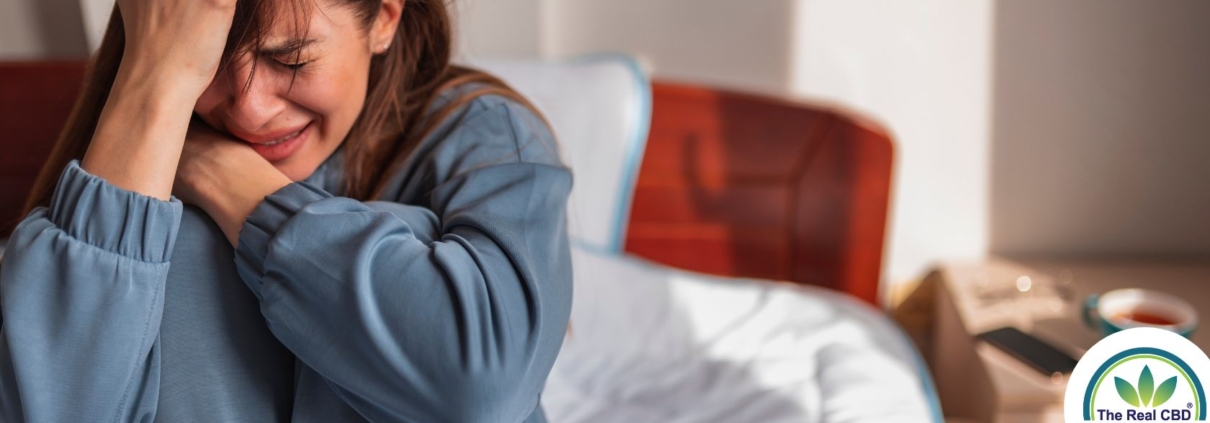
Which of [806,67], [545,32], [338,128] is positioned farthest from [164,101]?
[806,67]

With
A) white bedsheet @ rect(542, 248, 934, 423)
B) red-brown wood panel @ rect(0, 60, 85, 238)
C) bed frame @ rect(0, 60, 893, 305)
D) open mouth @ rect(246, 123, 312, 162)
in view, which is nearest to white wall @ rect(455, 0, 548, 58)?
bed frame @ rect(0, 60, 893, 305)

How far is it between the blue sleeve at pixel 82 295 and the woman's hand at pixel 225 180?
0.05 metres

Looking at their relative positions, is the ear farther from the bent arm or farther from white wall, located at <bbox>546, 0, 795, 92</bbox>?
white wall, located at <bbox>546, 0, 795, 92</bbox>

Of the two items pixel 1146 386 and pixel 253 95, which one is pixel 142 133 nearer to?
pixel 253 95

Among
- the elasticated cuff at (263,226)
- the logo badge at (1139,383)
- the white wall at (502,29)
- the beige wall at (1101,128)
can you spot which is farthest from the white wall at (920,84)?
the elasticated cuff at (263,226)

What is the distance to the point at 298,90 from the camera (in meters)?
0.80

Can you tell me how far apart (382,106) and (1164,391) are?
82cm

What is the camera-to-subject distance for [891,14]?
1.62 metres

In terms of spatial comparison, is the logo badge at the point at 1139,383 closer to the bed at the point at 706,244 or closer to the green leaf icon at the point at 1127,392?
the green leaf icon at the point at 1127,392

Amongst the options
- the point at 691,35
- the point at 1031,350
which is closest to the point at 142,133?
the point at 691,35

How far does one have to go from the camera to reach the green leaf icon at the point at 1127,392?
3.27ft

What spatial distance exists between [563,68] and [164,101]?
2.58ft

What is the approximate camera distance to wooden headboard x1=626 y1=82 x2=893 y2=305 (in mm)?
1591

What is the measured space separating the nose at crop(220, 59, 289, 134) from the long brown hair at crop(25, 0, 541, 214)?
120 millimetres
